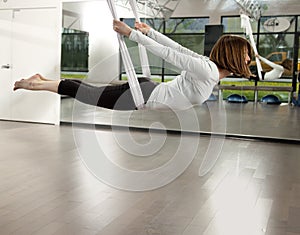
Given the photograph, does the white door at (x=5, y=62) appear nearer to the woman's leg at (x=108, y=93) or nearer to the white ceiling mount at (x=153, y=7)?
the white ceiling mount at (x=153, y=7)

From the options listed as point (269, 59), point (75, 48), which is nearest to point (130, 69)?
point (269, 59)

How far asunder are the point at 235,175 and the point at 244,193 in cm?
60

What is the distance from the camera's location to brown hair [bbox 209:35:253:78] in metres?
3.09

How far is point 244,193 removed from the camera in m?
3.48

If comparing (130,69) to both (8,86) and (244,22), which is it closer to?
(244,22)

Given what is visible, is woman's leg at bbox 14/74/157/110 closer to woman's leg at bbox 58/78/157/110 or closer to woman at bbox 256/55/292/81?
woman's leg at bbox 58/78/157/110

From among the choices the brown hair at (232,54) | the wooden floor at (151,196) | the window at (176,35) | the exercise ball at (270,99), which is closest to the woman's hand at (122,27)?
the brown hair at (232,54)

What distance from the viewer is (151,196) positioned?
336 cm

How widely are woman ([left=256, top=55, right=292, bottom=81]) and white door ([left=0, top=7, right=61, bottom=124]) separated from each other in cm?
356

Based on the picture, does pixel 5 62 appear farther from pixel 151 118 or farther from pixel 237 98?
pixel 237 98

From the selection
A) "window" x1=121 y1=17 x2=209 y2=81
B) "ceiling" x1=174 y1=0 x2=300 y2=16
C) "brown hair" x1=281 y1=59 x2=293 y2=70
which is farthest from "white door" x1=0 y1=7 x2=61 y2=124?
"brown hair" x1=281 y1=59 x2=293 y2=70

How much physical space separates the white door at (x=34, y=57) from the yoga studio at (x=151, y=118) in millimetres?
25

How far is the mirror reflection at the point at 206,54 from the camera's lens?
19.0 feet

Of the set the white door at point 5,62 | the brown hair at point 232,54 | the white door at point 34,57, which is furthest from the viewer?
the white door at point 5,62
